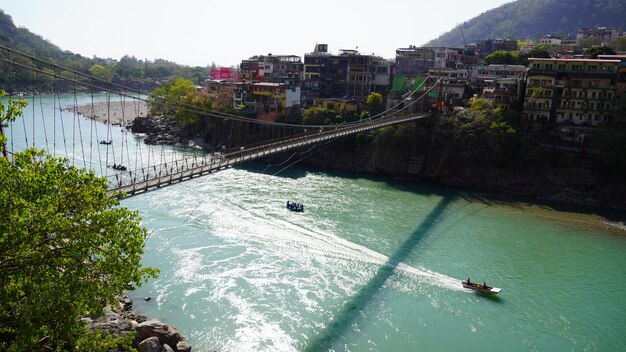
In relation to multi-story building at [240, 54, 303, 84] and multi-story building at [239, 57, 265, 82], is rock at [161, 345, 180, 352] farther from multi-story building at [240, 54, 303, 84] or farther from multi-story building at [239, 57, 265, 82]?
multi-story building at [239, 57, 265, 82]

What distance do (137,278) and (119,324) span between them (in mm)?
3010

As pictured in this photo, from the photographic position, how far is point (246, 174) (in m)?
20.3

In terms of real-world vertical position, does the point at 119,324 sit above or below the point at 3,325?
below

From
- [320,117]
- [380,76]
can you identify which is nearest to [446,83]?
[380,76]

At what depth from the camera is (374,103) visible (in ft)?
81.4

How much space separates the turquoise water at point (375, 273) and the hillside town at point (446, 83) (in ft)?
18.6

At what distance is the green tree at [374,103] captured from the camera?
974 inches

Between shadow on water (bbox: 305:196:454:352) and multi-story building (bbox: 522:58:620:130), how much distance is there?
9.97 metres

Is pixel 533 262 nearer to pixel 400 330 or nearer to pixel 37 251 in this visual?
pixel 400 330

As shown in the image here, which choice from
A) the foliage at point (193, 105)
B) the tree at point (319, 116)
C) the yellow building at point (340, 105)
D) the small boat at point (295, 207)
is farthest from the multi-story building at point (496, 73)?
the foliage at point (193, 105)

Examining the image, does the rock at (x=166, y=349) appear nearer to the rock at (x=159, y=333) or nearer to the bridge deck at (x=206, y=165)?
the rock at (x=159, y=333)

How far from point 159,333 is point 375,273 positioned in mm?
5475

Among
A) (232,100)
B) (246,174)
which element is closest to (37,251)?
(246,174)

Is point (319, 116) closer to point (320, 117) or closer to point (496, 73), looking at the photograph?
point (320, 117)
